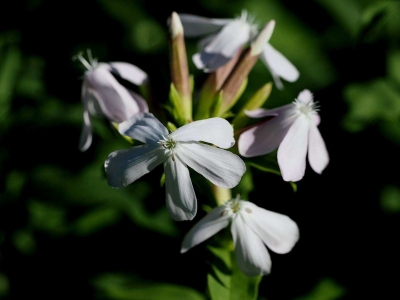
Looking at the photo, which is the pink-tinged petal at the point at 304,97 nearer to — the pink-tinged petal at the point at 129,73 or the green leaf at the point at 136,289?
the pink-tinged petal at the point at 129,73

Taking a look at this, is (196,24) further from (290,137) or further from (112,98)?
(290,137)

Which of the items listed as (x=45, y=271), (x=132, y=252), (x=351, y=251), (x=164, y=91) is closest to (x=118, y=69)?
(x=164, y=91)

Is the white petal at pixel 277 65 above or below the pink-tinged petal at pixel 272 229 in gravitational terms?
above

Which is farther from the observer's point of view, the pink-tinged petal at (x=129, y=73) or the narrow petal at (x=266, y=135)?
the pink-tinged petal at (x=129, y=73)

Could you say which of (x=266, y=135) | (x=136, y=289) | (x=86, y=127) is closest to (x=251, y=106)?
(x=266, y=135)

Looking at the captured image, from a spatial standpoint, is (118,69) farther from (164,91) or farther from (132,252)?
(132,252)

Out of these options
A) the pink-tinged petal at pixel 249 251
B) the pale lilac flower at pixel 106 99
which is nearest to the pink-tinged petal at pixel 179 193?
the pink-tinged petal at pixel 249 251

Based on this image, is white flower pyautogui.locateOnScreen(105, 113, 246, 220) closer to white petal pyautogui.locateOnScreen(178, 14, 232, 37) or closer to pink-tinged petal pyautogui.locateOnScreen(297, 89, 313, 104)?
pink-tinged petal pyautogui.locateOnScreen(297, 89, 313, 104)
